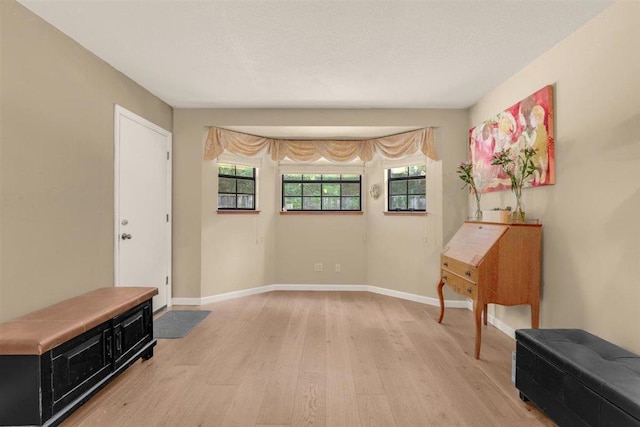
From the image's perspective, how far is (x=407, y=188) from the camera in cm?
448

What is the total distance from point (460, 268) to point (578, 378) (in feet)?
4.51

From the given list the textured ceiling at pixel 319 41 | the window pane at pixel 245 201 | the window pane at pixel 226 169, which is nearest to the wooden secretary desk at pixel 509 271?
the textured ceiling at pixel 319 41

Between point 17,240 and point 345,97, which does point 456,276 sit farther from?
point 17,240

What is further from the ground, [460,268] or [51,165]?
[51,165]

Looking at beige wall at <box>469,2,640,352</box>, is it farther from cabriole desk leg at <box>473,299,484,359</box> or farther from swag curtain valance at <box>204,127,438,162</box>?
swag curtain valance at <box>204,127,438,162</box>

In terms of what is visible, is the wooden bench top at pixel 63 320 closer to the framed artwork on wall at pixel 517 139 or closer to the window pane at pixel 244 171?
the window pane at pixel 244 171

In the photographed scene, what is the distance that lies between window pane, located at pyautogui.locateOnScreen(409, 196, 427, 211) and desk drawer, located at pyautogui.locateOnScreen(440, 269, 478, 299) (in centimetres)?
124

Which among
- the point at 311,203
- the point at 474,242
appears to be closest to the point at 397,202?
the point at 311,203

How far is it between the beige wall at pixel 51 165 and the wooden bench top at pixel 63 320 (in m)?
0.18

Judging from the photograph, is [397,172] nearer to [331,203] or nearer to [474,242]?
[331,203]

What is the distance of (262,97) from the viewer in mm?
3619

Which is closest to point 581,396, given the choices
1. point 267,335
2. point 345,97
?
point 267,335

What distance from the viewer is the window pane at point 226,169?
4.37 m

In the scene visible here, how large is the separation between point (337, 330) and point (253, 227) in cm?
204
